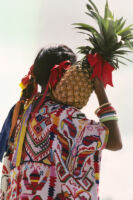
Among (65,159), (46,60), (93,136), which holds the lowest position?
(65,159)

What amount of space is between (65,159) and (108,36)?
93 cm

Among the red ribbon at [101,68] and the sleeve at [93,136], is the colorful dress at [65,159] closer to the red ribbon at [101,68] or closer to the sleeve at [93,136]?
the sleeve at [93,136]

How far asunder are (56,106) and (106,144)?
0.41 meters

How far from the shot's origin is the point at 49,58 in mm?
2523

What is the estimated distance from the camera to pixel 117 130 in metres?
2.24

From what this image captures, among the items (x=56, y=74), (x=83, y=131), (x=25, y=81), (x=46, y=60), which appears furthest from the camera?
(x=25, y=81)

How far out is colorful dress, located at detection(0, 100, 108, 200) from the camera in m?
2.22

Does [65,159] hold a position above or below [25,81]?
below

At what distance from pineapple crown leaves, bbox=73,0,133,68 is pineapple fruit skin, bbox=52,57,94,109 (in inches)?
9.0

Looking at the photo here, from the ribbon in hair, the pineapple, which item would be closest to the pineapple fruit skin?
the pineapple

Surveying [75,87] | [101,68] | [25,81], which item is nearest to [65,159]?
[75,87]

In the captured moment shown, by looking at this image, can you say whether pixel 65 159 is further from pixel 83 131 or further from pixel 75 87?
pixel 75 87

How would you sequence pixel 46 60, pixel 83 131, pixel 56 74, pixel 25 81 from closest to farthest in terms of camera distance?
pixel 83 131 → pixel 56 74 → pixel 46 60 → pixel 25 81

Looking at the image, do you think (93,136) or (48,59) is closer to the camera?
(93,136)
